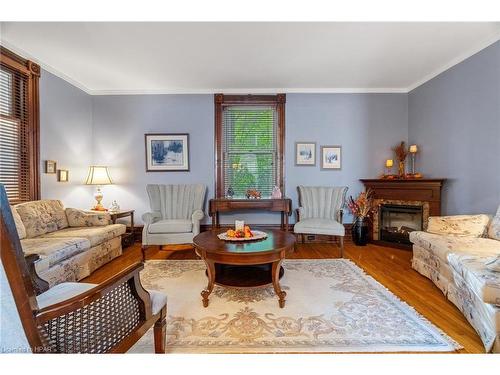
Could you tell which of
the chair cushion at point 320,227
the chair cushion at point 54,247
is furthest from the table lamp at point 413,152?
Result: the chair cushion at point 54,247

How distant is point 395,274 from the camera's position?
2818 mm

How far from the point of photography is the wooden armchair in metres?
0.77

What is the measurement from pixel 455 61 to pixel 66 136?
226 inches

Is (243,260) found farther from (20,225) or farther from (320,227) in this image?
(20,225)

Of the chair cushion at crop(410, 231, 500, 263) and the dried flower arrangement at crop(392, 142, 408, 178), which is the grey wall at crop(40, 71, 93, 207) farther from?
the dried flower arrangement at crop(392, 142, 408, 178)

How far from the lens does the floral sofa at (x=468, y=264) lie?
4.99 ft

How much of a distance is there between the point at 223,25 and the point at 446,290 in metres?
3.31

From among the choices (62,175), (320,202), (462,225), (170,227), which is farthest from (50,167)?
(462,225)

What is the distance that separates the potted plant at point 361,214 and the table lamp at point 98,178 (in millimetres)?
4225

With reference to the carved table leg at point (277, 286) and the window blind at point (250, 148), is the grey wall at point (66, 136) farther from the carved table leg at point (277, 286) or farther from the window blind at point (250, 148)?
the carved table leg at point (277, 286)

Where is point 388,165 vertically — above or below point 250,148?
below

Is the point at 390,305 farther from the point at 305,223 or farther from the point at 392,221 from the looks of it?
the point at 392,221

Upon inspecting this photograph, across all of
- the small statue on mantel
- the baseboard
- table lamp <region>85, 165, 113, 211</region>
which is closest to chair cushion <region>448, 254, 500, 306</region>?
the baseboard

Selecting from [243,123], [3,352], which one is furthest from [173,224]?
[3,352]
